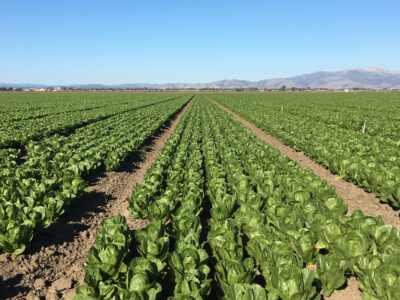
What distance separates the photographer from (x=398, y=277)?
354 cm

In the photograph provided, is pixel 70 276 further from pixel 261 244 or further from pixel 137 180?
pixel 137 180

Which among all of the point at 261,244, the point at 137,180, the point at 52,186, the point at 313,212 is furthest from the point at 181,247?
the point at 137,180

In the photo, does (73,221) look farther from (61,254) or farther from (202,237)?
(202,237)

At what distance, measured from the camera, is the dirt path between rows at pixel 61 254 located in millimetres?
4742

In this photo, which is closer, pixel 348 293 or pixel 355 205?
pixel 348 293

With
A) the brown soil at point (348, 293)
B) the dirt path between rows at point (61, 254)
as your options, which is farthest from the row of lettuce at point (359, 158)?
the dirt path between rows at point (61, 254)

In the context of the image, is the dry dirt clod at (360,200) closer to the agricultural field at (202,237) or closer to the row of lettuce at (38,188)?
the agricultural field at (202,237)

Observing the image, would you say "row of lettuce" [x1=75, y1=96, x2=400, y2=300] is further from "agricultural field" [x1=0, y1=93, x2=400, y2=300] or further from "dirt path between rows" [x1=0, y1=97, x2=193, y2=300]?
"dirt path between rows" [x1=0, y1=97, x2=193, y2=300]

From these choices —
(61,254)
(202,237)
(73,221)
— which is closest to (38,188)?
(73,221)

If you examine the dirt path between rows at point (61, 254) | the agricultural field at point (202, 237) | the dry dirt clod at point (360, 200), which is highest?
the agricultural field at point (202, 237)

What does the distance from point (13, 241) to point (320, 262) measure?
577 cm

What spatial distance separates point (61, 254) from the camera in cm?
576

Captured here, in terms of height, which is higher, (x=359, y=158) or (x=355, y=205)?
(x=359, y=158)

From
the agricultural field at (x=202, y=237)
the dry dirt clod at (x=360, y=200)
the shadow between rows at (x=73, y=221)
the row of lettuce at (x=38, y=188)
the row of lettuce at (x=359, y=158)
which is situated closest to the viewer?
the agricultural field at (x=202, y=237)
